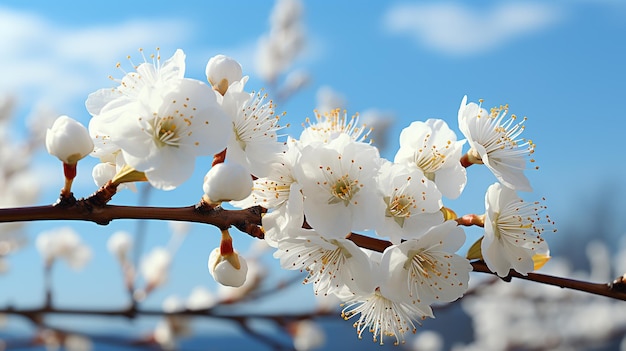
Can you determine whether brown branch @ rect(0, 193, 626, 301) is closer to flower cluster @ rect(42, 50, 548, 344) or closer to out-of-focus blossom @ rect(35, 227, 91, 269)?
flower cluster @ rect(42, 50, 548, 344)

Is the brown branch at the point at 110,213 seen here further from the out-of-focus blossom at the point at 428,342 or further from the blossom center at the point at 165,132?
the out-of-focus blossom at the point at 428,342

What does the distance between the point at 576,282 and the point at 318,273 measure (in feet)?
1.49

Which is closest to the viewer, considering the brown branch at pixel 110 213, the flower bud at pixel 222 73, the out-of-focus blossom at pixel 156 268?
the brown branch at pixel 110 213

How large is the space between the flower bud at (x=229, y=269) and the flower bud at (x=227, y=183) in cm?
19

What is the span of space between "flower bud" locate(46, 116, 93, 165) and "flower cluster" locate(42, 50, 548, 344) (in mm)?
39

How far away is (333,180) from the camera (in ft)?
3.35

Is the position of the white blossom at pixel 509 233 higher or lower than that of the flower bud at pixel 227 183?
lower

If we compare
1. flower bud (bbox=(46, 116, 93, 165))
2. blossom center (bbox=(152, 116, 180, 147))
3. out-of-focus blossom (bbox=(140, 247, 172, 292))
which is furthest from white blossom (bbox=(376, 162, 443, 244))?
out-of-focus blossom (bbox=(140, 247, 172, 292))

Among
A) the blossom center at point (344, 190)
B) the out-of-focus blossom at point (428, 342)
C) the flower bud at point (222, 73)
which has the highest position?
the flower bud at point (222, 73)

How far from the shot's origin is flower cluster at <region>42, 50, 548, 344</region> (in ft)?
3.18

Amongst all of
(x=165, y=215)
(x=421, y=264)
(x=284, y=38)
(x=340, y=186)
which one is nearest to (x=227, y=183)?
(x=165, y=215)

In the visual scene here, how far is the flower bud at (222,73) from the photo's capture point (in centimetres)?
109

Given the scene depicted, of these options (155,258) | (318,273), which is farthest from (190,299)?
(318,273)

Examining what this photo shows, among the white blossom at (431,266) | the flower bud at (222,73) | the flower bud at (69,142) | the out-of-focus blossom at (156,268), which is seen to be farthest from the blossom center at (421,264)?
the out-of-focus blossom at (156,268)
